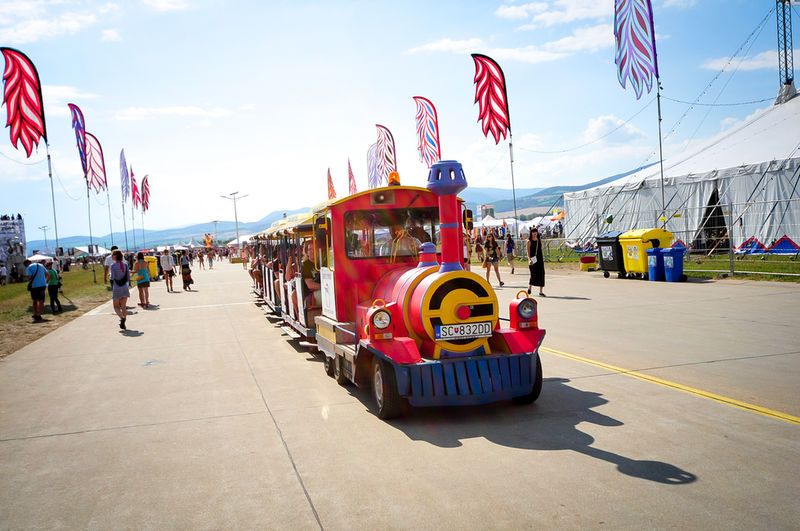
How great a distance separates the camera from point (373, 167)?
32.6 meters

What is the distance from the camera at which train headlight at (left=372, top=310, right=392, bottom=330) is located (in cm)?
600

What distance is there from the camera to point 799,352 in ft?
25.9

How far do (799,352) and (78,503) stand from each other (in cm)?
830

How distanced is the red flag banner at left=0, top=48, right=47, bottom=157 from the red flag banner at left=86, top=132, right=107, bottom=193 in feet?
37.7

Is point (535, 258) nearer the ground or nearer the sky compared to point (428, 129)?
nearer the ground

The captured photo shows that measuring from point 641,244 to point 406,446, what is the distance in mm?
15476

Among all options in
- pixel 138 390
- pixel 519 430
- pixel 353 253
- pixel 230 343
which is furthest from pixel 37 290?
pixel 519 430

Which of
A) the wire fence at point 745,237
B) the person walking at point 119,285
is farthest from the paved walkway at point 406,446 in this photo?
the wire fence at point 745,237

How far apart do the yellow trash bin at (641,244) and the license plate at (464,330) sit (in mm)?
13960

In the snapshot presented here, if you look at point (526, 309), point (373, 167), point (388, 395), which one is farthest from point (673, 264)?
point (373, 167)

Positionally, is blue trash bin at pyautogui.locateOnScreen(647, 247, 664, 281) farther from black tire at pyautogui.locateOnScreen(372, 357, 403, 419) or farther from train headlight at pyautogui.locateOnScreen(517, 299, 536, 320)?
black tire at pyautogui.locateOnScreen(372, 357, 403, 419)

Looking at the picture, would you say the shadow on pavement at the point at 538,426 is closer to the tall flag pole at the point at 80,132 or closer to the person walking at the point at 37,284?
the person walking at the point at 37,284

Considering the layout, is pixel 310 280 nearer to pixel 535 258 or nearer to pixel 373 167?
pixel 535 258

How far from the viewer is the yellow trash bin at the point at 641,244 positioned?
1852cm
